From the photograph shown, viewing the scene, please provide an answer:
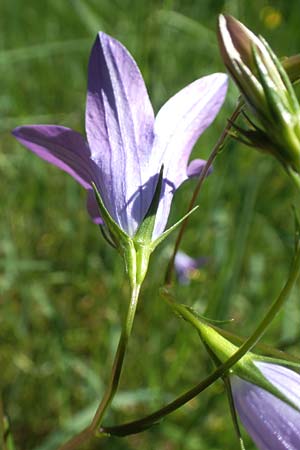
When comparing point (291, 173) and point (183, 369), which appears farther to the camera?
point (183, 369)

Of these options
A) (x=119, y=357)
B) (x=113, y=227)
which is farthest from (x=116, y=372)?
(x=113, y=227)

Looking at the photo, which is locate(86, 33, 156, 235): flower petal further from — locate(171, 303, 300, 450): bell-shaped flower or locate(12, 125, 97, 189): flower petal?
locate(171, 303, 300, 450): bell-shaped flower

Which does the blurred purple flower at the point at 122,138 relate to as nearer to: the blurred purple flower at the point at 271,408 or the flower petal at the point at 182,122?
the flower petal at the point at 182,122

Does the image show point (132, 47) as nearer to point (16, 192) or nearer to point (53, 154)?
point (16, 192)

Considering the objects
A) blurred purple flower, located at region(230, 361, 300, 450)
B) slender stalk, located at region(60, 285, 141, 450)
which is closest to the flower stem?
slender stalk, located at region(60, 285, 141, 450)

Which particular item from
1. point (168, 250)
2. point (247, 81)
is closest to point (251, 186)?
point (168, 250)
